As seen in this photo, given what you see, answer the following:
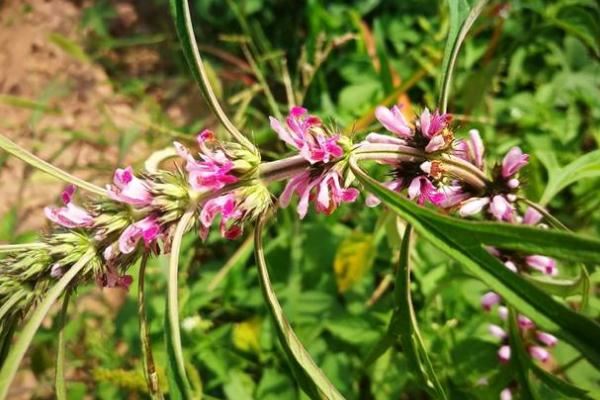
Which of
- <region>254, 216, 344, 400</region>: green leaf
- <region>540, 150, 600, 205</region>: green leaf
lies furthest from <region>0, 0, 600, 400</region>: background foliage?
<region>254, 216, 344, 400</region>: green leaf

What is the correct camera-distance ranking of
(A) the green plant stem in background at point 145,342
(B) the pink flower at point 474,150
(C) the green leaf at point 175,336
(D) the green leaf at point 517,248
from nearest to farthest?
(D) the green leaf at point 517,248
(C) the green leaf at point 175,336
(A) the green plant stem in background at point 145,342
(B) the pink flower at point 474,150

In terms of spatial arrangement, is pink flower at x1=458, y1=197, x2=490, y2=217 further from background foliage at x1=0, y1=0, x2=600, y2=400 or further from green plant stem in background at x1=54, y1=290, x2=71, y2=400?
green plant stem in background at x1=54, y1=290, x2=71, y2=400

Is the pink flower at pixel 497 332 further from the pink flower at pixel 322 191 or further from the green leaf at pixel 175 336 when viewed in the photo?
the green leaf at pixel 175 336

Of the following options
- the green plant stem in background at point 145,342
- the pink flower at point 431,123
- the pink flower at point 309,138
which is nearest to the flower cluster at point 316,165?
the pink flower at point 309,138

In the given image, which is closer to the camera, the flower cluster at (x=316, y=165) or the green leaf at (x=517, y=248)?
the green leaf at (x=517, y=248)

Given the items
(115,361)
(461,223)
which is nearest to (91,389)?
(115,361)

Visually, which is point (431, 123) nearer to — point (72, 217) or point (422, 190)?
point (422, 190)
